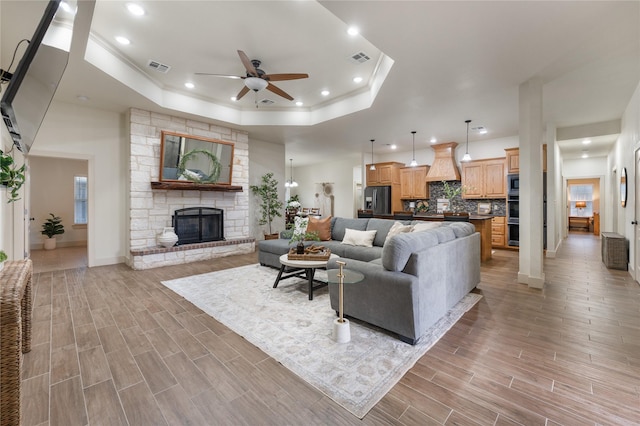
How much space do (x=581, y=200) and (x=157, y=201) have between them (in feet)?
55.0

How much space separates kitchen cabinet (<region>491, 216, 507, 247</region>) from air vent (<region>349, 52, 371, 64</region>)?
5.26 meters

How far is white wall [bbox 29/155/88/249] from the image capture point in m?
6.97

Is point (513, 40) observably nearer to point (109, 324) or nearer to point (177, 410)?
point (177, 410)

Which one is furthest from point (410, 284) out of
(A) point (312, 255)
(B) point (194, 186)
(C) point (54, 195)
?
(C) point (54, 195)

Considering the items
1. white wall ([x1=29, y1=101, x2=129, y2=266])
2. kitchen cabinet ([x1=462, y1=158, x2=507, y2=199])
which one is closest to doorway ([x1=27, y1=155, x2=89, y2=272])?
white wall ([x1=29, y1=101, x2=129, y2=266])

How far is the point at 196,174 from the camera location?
5.73 m

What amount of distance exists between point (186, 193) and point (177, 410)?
4948mm

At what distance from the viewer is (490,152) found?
732 cm

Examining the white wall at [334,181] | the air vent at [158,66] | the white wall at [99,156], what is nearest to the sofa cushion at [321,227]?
the air vent at [158,66]

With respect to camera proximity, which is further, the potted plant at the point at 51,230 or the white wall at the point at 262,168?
the white wall at the point at 262,168

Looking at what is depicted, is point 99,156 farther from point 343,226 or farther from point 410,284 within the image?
point 410,284

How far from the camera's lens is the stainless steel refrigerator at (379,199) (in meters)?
8.59

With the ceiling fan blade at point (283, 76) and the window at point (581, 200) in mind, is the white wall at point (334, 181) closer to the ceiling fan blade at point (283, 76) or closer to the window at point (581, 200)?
the ceiling fan blade at point (283, 76)

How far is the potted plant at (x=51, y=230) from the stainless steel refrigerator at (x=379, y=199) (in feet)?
28.8
